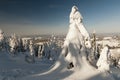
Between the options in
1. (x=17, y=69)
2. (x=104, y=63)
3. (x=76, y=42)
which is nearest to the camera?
(x=104, y=63)

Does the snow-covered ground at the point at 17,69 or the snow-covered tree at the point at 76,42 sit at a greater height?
the snow-covered tree at the point at 76,42

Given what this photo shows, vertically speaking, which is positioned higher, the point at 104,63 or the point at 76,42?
the point at 76,42

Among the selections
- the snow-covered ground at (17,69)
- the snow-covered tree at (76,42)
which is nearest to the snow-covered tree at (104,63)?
the snow-covered tree at (76,42)

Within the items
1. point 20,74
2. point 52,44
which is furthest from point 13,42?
point 20,74

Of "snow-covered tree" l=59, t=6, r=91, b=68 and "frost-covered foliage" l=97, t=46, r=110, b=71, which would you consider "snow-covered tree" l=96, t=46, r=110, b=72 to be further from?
"snow-covered tree" l=59, t=6, r=91, b=68

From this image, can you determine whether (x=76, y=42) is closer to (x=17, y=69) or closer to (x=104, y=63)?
(x=104, y=63)

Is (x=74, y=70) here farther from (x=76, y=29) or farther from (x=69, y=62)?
(x=76, y=29)

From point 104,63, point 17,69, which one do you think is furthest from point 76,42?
point 17,69

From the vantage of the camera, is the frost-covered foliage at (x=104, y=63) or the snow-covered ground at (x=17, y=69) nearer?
the snow-covered ground at (x=17, y=69)

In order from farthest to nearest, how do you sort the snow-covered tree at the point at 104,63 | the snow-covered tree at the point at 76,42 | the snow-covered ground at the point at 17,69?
the snow-covered tree at the point at 76,42 < the snow-covered tree at the point at 104,63 < the snow-covered ground at the point at 17,69

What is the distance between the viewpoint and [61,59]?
35.7 meters

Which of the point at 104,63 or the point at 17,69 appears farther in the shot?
the point at 17,69

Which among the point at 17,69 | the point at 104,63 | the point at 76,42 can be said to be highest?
the point at 76,42

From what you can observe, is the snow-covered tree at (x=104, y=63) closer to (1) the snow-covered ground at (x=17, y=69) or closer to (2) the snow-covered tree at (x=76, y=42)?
(2) the snow-covered tree at (x=76, y=42)
